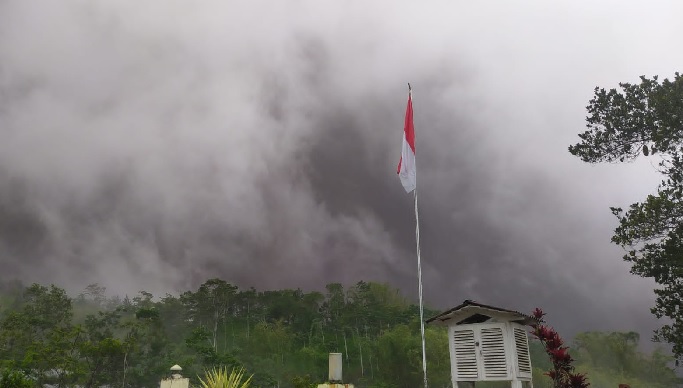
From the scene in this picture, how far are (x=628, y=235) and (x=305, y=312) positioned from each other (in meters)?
97.3

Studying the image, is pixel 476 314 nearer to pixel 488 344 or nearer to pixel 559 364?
pixel 488 344

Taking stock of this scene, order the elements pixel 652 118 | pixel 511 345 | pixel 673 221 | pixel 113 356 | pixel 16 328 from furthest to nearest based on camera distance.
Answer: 1. pixel 16 328
2. pixel 113 356
3. pixel 652 118
4. pixel 673 221
5. pixel 511 345

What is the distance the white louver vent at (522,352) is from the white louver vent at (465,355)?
1.28 metres

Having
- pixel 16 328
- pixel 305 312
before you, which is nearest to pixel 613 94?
pixel 16 328

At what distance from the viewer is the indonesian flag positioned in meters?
24.3

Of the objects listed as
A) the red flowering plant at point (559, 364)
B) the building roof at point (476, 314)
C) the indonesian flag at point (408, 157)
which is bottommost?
the red flowering plant at point (559, 364)

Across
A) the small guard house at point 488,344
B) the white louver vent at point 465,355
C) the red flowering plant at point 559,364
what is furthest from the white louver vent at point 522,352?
the red flowering plant at point 559,364

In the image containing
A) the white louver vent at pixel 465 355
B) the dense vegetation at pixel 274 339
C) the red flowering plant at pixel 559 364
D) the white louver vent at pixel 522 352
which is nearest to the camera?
the red flowering plant at pixel 559 364

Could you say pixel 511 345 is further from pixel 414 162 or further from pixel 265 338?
pixel 265 338

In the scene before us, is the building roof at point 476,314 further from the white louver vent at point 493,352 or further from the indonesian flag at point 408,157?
the indonesian flag at point 408,157

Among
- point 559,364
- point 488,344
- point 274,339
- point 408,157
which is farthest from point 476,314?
point 274,339

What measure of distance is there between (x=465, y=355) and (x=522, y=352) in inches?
68.5

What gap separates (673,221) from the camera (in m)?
23.9

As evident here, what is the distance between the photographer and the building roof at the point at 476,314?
15648mm
